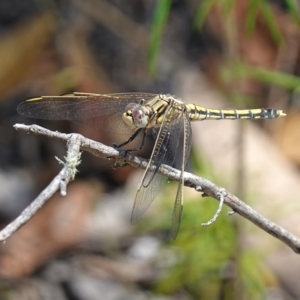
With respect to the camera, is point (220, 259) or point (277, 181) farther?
point (277, 181)

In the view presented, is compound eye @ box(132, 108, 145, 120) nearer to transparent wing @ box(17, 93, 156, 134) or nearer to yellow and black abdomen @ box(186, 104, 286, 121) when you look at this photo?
transparent wing @ box(17, 93, 156, 134)

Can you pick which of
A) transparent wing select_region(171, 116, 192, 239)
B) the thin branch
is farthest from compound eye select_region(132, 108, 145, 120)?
the thin branch

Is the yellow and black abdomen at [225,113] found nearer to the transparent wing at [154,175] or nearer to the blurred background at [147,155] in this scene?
the blurred background at [147,155]

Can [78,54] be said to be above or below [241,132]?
above

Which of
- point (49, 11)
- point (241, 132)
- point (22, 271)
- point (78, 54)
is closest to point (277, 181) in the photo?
point (241, 132)

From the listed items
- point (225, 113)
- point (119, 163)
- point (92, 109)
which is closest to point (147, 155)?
point (225, 113)

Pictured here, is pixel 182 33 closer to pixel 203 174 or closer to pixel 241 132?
pixel 203 174

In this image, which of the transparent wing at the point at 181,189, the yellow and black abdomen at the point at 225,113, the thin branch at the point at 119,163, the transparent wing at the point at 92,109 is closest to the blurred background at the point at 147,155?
the yellow and black abdomen at the point at 225,113
